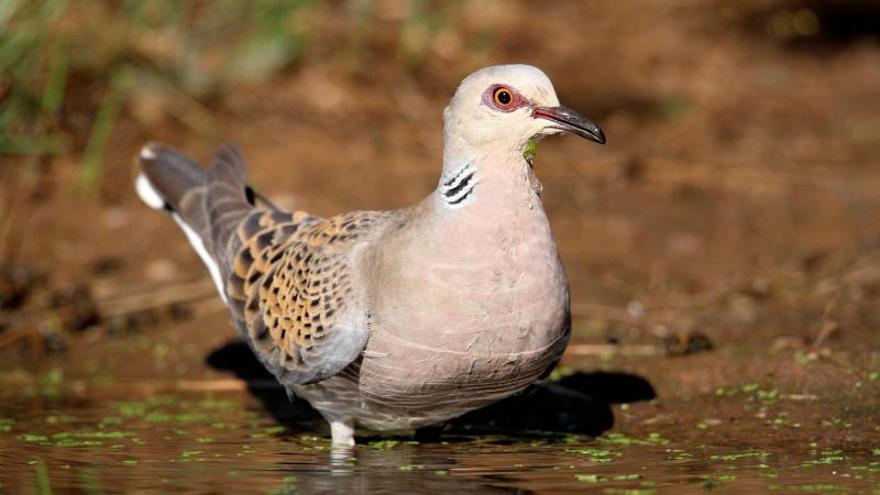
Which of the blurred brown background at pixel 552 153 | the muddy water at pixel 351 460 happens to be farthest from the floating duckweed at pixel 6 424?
the blurred brown background at pixel 552 153

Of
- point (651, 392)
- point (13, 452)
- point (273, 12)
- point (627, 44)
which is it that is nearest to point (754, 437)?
point (651, 392)

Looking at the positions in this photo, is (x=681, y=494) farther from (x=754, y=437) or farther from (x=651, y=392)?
(x=651, y=392)

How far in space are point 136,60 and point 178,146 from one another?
857mm

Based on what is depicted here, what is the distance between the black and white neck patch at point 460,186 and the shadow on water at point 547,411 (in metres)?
1.01

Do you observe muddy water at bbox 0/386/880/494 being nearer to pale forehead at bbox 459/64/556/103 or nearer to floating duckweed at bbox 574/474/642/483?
floating duckweed at bbox 574/474/642/483

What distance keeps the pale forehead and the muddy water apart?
44.7 inches

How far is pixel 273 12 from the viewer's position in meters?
9.26

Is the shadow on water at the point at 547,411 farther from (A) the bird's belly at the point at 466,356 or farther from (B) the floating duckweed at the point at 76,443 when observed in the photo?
(B) the floating duckweed at the point at 76,443

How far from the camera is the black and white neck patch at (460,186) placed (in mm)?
4879

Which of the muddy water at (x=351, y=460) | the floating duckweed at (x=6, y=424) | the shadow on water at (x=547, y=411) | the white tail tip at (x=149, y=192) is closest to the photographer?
the muddy water at (x=351, y=460)

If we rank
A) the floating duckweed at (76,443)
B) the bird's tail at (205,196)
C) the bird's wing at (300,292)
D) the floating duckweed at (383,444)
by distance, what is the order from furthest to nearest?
the bird's tail at (205,196)
the floating duckweed at (383,444)
the floating duckweed at (76,443)
the bird's wing at (300,292)

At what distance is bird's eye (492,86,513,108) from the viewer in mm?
4852

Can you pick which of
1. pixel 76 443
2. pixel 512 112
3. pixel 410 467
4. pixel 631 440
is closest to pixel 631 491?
pixel 410 467

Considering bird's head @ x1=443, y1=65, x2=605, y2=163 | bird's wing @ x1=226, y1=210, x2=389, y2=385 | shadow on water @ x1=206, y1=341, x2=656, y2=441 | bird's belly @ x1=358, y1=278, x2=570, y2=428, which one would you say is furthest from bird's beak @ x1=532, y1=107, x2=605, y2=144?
shadow on water @ x1=206, y1=341, x2=656, y2=441
